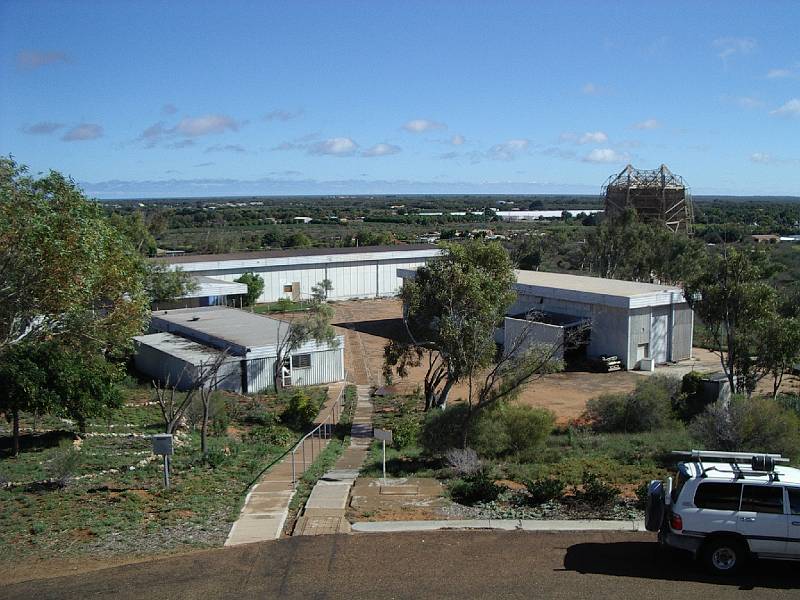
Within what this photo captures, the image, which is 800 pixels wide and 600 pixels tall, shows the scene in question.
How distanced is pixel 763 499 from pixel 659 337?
27.3 meters

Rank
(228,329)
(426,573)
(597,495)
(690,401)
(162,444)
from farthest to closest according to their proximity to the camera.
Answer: (228,329), (690,401), (162,444), (597,495), (426,573)

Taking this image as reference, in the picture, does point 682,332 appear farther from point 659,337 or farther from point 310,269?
point 310,269

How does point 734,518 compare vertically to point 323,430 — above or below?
above

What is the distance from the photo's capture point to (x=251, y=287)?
173ft

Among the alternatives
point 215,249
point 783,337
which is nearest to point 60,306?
point 783,337

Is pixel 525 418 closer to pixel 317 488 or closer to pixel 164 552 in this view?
pixel 317 488

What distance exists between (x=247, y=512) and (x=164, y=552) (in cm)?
225

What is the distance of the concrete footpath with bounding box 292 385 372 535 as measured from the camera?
13000 millimetres

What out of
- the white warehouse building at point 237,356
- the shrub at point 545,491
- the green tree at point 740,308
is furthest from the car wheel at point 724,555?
the white warehouse building at point 237,356

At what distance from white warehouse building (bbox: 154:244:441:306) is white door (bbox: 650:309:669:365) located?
2128 centimetres

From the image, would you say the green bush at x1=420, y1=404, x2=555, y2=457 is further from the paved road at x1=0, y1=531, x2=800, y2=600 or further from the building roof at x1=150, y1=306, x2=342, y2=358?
the building roof at x1=150, y1=306, x2=342, y2=358

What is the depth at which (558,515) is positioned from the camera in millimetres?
13602

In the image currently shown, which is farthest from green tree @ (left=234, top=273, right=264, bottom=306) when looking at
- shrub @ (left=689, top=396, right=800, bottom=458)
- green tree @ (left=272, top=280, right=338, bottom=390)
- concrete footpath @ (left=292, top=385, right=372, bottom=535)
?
shrub @ (left=689, top=396, right=800, bottom=458)

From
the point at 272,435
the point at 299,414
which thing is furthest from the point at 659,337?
the point at 272,435
